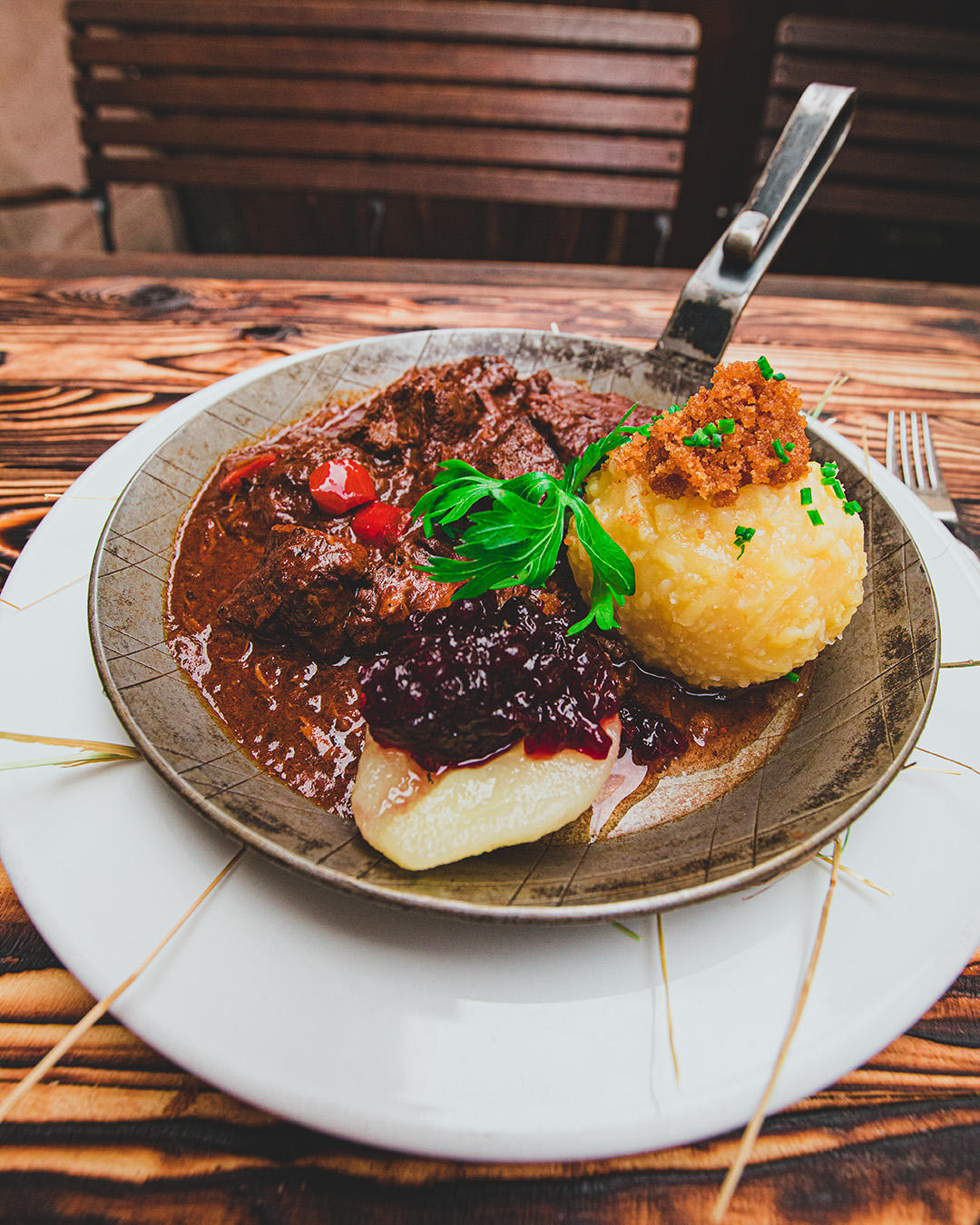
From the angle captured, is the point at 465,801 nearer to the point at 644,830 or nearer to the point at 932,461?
the point at 644,830

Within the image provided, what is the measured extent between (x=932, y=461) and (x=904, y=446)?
111 millimetres

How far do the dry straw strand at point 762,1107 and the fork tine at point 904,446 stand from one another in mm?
1724

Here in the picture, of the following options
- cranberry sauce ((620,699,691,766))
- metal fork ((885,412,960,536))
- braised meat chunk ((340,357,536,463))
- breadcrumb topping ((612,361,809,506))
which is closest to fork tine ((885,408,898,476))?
metal fork ((885,412,960,536))

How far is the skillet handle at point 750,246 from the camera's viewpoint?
93.3 inches

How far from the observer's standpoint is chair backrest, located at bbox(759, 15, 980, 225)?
4535 mm

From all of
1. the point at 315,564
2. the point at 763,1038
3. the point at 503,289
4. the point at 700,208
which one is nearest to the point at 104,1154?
the point at 763,1038

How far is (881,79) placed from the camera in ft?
15.2

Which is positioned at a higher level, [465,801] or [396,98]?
[396,98]

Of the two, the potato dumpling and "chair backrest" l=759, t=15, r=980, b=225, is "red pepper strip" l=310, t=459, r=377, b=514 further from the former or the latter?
"chair backrest" l=759, t=15, r=980, b=225

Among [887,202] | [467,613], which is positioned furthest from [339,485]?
[887,202]

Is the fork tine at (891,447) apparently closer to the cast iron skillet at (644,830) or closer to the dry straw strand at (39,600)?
the cast iron skillet at (644,830)

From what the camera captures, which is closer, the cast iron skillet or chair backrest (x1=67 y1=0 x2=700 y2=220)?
the cast iron skillet

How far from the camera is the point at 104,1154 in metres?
1.23

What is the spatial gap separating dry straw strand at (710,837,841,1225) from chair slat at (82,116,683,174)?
4685 millimetres
